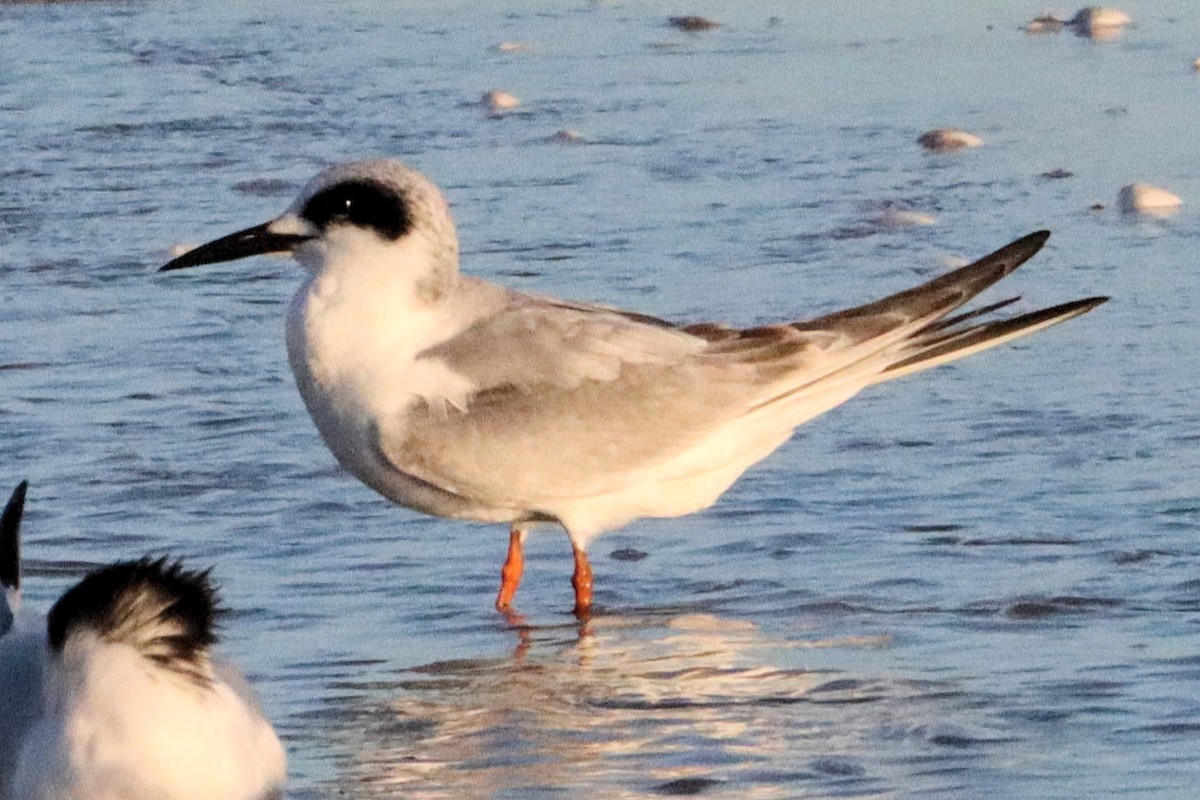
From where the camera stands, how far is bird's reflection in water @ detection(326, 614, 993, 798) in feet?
14.1

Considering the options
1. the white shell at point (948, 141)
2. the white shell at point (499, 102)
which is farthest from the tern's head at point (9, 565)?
the white shell at point (499, 102)

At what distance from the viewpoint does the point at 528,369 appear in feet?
18.1

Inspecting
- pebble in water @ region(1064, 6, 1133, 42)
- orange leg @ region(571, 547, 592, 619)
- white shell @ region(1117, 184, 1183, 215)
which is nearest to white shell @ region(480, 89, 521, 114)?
pebble in water @ region(1064, 6, 1133, 42)

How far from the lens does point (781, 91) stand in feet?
34.1

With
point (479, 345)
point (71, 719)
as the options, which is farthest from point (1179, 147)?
point (71, 719)

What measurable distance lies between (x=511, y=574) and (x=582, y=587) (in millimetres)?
152

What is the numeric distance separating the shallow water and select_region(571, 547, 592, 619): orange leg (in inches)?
1.7

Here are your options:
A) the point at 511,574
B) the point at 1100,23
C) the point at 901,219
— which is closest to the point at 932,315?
the point at 511,574

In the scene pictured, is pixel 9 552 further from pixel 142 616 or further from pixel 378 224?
pixel 378 224

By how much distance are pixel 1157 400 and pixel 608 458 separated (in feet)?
5.14

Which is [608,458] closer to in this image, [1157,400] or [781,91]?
[1157,400]

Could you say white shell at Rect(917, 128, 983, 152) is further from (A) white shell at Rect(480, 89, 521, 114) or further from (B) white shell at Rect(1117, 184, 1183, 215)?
(A) white shell at Rect(480, 89, 521, 114)

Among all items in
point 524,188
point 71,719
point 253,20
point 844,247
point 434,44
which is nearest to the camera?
point 71,719

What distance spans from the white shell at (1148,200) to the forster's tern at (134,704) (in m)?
4.82
